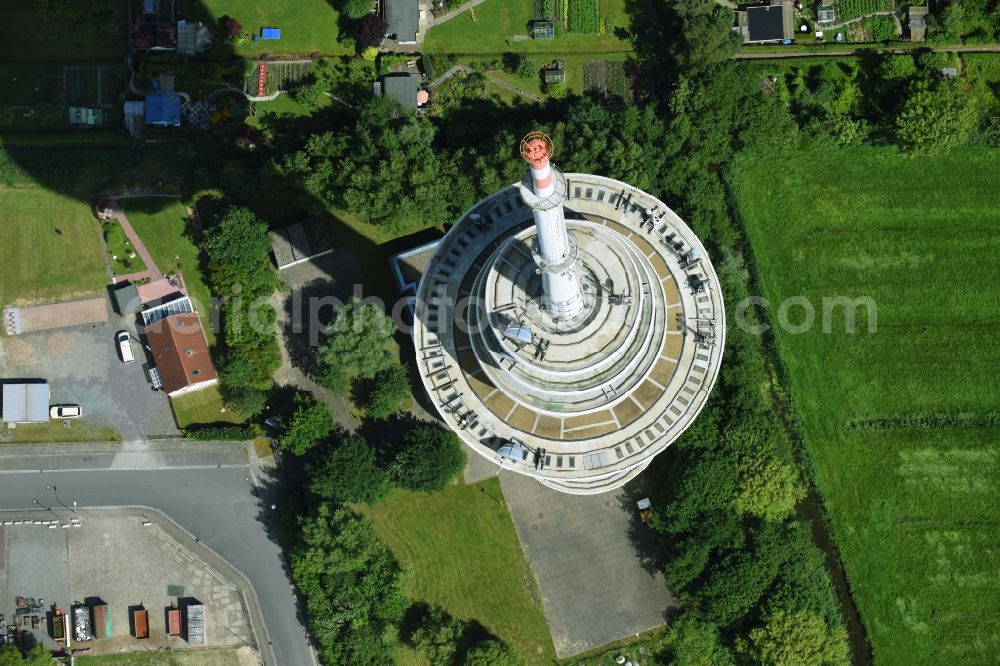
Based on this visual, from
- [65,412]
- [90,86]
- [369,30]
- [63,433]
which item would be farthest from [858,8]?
[63,433]

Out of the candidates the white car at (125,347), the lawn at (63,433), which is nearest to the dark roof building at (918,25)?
the white car at (125,347)

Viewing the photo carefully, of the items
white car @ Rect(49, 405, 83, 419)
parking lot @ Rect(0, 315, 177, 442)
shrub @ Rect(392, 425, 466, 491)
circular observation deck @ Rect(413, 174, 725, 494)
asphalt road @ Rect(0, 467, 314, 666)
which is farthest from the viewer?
parking lot @ Rect(0, 315, 177, 442)

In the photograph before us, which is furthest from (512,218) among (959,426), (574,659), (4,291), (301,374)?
(4,291)

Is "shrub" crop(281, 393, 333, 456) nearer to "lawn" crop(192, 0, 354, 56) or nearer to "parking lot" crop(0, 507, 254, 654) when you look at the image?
"parking lot" crop(0, 507, 254, 654)

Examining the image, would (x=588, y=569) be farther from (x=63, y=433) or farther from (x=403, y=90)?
(x=63, y=433)

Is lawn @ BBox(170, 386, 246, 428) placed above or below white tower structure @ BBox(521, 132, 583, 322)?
below

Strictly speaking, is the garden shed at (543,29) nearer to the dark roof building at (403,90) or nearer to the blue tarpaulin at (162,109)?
the dark roof building at (403,90)

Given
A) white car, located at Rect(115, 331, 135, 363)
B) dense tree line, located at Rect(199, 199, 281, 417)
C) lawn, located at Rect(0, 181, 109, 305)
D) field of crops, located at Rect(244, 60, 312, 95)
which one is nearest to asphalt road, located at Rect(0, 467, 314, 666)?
dense tree line, located at Rect(199, 199, 281, 417)
